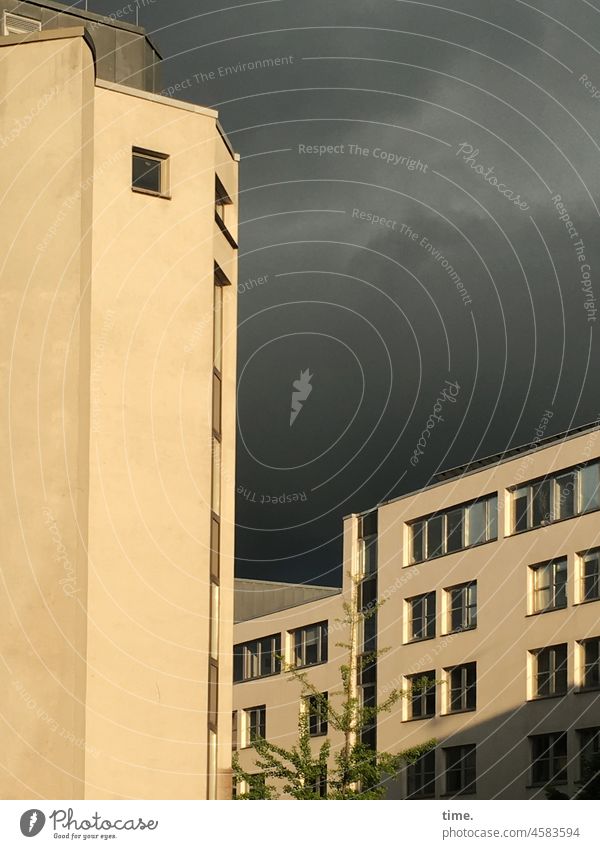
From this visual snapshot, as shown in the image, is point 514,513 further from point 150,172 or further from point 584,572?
point 150,172

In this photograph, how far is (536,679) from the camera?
7712cm

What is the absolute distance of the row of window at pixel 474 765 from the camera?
241 feet

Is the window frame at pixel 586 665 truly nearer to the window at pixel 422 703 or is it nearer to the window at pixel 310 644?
the window at pixel 422 703

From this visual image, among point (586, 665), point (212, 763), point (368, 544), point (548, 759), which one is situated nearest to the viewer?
point (212, 763)

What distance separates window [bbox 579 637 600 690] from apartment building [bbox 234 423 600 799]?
0.08 meters

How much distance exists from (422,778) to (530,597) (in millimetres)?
12339

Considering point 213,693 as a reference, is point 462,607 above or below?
above

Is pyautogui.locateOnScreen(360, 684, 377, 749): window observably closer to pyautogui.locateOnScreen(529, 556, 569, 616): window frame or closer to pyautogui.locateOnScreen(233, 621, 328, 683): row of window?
pyautogui.locateOnScreen(233, 621, 328, 683): row of window

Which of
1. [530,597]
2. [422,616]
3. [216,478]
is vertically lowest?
[216,478]

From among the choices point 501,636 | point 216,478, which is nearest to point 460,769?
point 501,636

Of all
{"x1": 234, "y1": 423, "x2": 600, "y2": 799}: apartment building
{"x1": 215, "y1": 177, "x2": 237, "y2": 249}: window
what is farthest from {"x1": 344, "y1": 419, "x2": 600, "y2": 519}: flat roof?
{"x1": 215, "y1": 177, "x2": 237, "y2": 249}: window
